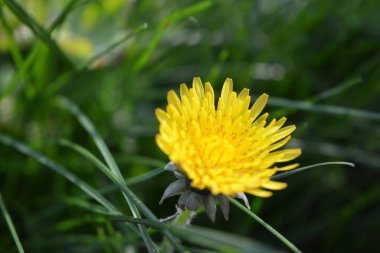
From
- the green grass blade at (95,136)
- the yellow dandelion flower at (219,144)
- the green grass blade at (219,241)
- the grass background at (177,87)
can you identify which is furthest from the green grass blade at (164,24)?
the green grass blade at (219,241)

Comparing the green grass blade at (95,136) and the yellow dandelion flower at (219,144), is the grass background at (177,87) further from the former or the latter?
the yellow dandelion flower at (219,144)

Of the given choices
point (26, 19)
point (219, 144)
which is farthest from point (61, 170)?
point (219, 144)

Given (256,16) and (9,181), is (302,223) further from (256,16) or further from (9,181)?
(9,181)

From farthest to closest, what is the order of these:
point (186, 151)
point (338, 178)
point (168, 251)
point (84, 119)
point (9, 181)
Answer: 1. point (338, 178)
2. point (9, 181)
3. point (84, 119)
4. point (168, 251)
5. point (186, 151)

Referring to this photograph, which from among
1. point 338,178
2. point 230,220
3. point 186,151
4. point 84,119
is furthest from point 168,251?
point 338,178

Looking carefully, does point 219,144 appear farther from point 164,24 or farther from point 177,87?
point 177,87

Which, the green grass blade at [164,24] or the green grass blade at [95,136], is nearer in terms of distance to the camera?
the green grass blade at [95,136]

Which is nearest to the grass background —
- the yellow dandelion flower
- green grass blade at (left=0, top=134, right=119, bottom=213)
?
green grass blade at (left=0, top=134, right=119, bottom=213)
